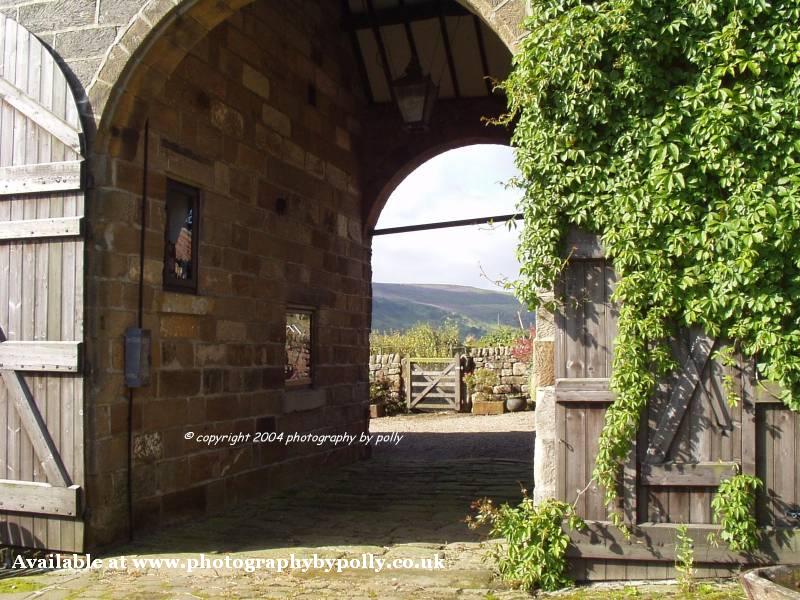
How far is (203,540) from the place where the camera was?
227 inches

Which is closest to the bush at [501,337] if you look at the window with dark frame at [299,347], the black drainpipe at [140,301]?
the window with dark frame at [299,347]

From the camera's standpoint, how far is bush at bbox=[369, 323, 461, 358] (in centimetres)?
1825

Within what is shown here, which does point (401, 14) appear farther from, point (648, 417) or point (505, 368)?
point (505, 368)

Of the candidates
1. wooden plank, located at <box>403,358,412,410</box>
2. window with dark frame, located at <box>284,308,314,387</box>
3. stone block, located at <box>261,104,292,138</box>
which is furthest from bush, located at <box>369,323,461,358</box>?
stone block, located at <box>261,104,292,138</box>

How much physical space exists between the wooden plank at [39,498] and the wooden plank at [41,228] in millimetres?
1601

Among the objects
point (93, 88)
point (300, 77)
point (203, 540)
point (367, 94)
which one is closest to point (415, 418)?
point (367, 94)

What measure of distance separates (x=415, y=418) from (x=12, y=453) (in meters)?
10.7

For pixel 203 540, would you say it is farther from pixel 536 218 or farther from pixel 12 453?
pixel 536 218

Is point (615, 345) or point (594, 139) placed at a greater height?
point (594, 139)

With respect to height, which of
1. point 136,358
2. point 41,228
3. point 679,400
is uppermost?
point 41,228

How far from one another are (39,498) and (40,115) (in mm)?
2488

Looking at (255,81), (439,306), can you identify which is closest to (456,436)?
(255,81)

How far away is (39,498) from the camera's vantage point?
208 inches

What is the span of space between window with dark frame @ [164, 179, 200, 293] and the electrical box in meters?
0.71
